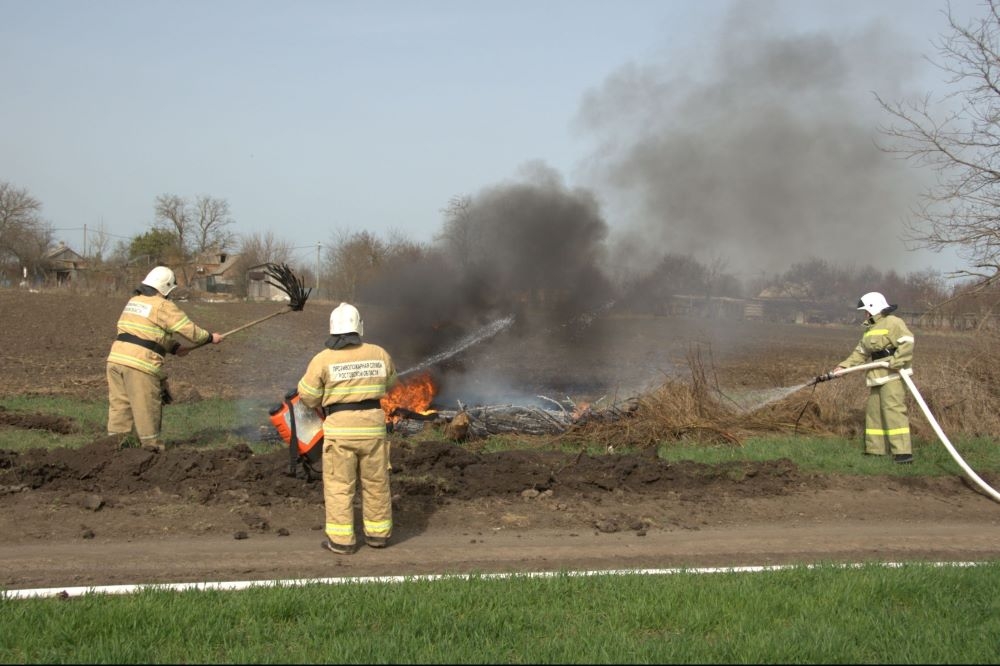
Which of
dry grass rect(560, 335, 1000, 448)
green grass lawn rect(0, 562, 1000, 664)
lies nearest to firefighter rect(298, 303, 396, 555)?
green grass lawn rect(0, 562, 1000, 664)

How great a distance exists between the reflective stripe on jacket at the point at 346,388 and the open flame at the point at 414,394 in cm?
549

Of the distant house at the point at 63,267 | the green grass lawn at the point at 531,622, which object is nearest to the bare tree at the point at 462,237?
the green grass lawn at the point at 531,622

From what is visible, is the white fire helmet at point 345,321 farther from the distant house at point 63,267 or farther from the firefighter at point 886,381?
the distant house at point 63,267

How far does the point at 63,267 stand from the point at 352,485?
6778 cm

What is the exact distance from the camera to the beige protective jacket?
924 cm

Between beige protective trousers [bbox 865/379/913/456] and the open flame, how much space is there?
5.97 metres

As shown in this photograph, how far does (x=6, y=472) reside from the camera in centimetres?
800

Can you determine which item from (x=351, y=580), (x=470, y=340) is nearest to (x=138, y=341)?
(x=351, y=580)

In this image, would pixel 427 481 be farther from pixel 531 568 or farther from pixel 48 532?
pixel 48 532

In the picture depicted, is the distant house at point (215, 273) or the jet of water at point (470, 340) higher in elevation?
the distant house at point (215, 273)

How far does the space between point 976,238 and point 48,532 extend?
45.5 ft

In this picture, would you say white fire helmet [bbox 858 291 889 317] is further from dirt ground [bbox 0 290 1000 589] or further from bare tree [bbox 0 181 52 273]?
bare tree [bbox 0 181 52 273]

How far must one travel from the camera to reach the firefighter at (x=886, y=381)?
419 inches

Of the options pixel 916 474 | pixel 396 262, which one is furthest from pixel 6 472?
pixel 396 262
